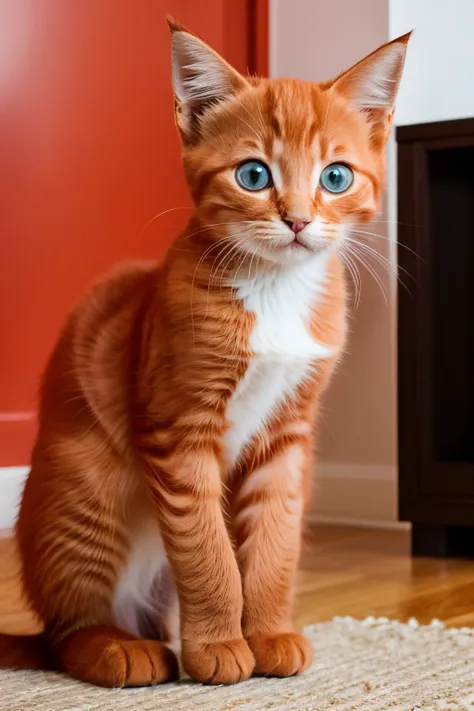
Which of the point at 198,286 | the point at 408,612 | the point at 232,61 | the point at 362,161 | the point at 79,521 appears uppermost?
the point at 232,61

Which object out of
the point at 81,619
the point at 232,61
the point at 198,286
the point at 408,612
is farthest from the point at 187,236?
the point at 232,61

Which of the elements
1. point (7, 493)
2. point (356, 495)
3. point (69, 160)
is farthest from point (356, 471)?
point (69, 160)

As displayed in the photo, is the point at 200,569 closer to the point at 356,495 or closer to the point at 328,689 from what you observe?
the point at 328,689

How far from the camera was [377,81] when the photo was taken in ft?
3.58

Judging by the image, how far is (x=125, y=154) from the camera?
2211 millimetres

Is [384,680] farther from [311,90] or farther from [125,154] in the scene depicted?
[125,154]

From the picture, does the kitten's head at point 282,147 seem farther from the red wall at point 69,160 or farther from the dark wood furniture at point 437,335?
the red wall at point 69,160

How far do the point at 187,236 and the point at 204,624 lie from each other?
44 cm

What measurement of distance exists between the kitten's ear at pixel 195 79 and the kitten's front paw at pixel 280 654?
1.96ft

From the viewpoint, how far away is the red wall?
1970mm

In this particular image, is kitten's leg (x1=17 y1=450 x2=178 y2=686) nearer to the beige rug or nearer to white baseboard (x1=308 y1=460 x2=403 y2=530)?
the beige rug

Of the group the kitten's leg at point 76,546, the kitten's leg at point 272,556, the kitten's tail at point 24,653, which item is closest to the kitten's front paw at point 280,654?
the kitten's leg at point 272,556

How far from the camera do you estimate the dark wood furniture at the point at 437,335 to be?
186 cm

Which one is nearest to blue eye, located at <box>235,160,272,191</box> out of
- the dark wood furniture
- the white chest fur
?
the white chest fur
